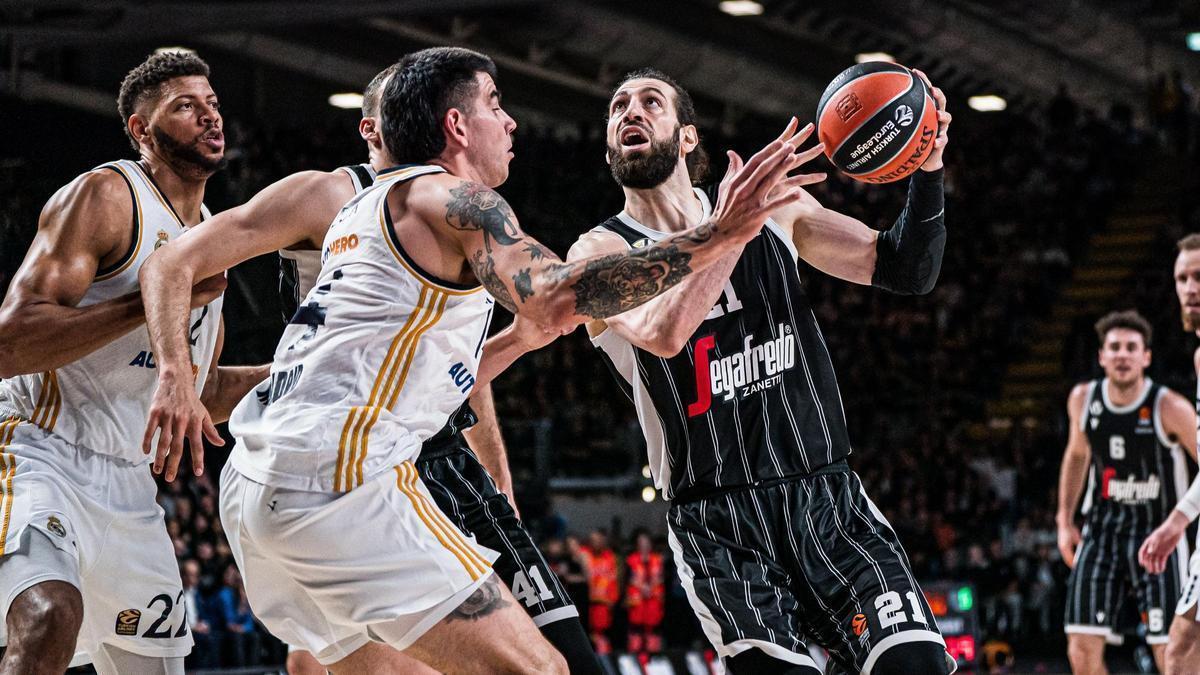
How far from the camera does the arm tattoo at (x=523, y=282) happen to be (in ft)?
11.0

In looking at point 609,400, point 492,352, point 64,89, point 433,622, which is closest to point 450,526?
point 433,622

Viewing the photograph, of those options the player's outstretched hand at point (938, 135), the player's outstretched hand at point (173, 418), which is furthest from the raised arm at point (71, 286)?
the player's outstretched hand at point (938, 135)

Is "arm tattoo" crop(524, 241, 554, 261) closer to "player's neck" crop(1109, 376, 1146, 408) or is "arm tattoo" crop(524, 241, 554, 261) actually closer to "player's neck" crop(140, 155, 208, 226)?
"player's neck" crop(140, 155, 208, 226)

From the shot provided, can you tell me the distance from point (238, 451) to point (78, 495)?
1213 mm

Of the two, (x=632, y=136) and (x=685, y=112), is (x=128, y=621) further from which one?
(x=685, y=112)

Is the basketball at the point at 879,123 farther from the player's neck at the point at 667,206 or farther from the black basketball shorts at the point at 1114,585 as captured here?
the black basketball shorts at the point at 1114,585

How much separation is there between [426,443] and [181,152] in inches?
50.4

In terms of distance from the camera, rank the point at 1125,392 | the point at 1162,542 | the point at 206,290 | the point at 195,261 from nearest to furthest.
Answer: the point at 195,261
the point at 206,290
the point at 1162,542
the point at 1125,392

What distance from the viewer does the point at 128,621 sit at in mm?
4586

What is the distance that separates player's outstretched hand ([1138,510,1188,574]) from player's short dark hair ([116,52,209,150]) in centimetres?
501

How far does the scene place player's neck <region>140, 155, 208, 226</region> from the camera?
492cm

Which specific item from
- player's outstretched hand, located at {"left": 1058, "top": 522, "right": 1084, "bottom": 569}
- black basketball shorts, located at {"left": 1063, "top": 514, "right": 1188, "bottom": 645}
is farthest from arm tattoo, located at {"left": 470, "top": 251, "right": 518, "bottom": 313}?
player's outstretched hand, located at {"left": 1058, "top": 522, "right": 1084, "bottom": 569}

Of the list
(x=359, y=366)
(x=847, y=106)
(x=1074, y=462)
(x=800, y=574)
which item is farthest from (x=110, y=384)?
(x=1074, y=462)

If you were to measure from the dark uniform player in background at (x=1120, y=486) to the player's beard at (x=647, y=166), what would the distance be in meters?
5.14
